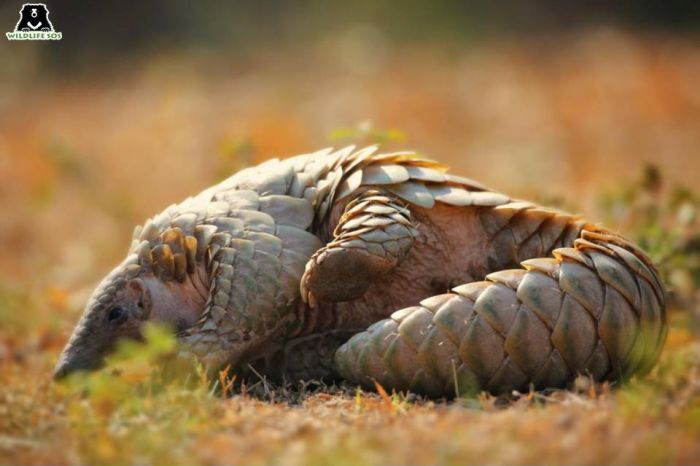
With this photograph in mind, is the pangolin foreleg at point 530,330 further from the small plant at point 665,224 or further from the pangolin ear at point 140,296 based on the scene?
the small plant at point 665,224

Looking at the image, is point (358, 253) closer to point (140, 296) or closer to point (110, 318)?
point (140, 296)

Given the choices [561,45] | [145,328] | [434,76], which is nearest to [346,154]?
[145,328]

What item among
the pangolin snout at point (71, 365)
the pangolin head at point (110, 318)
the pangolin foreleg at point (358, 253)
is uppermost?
the pangolin foreleg at point (358, 253)

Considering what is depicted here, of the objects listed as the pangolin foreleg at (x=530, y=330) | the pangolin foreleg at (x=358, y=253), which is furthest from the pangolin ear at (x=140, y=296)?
the pangolin foreleg at (x=530, y=330)

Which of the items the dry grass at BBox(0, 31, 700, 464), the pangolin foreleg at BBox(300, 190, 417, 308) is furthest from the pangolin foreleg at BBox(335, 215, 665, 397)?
the pangolin foreleg at BBox(300, 190, 417, 308)

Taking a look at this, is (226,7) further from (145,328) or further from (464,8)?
(145,328)

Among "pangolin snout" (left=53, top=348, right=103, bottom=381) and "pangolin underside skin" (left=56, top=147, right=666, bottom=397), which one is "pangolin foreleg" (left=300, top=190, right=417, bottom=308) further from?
"pangolin snout" (left=53, top=348, right=103, bottom=381)
